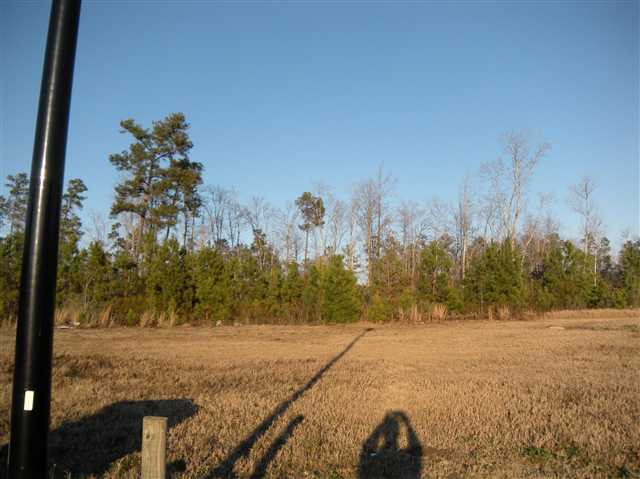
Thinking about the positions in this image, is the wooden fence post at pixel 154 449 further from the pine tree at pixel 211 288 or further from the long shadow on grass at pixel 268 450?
the pine tree at pixel 211 288

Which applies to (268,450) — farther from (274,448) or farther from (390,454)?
(390,454)

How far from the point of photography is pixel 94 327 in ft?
80.6

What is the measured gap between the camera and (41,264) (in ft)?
8.66

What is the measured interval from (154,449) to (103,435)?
3.71 m

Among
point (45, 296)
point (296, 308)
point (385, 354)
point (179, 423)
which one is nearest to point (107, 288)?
point (296, 308)

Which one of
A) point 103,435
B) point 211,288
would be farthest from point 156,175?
point 103,435

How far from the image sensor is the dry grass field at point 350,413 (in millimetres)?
4957

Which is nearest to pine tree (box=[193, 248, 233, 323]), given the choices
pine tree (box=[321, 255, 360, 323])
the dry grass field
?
pine tree (box=[321, 255, 360, 323])

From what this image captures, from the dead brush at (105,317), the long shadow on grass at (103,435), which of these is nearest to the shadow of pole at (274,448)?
the long shadow on grass at (103,435)

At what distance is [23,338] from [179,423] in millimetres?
Result: 4274

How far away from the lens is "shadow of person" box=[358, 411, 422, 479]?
15.6 ft

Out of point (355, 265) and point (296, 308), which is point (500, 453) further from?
point (355, 265)

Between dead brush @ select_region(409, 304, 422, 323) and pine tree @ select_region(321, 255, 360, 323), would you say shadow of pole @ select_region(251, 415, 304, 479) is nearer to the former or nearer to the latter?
pine tree @ select_region(321, 255, 360, 323)

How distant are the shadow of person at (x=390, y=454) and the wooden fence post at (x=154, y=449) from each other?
8.34 ft
